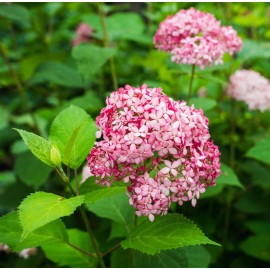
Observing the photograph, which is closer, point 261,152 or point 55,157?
point 55,157

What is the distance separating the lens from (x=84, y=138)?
1.39 m

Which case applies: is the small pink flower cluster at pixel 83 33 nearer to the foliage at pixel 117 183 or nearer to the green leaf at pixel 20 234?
the foliage at pixel 117 183

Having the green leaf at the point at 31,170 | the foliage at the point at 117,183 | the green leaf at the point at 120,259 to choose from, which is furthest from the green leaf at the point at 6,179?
the green leaf at the point at 120,259

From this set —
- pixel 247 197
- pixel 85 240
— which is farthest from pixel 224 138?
pixel 85 240

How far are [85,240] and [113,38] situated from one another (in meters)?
1.64

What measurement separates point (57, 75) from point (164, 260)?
1522 mm

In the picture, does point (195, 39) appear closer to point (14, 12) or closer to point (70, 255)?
point (70, 255)

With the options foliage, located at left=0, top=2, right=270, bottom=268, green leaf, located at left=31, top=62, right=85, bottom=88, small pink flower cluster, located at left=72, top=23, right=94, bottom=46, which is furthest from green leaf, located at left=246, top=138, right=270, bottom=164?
small pink flower cluster, located at left=72, top=23, right=94, bottom=46

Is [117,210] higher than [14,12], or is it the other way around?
[14,12]

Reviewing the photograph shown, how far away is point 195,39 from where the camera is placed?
174 centimetres

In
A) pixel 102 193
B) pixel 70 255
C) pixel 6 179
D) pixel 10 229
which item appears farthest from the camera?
pixel 6 179

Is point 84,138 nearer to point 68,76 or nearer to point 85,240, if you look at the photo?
point 85,240

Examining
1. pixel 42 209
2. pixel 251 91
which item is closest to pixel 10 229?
pixel 42 209

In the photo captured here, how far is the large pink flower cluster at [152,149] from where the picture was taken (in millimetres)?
1152
